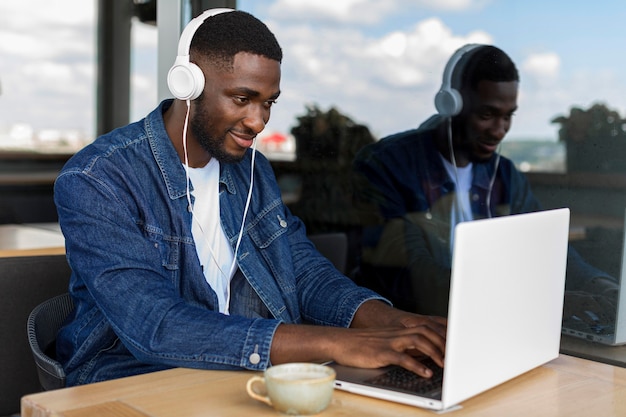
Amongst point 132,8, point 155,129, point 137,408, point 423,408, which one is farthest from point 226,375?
point 132,8

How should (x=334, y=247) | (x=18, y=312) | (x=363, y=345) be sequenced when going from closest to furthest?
(x=363, y=345)
(x=18, y=312)
(x=334, y=247)

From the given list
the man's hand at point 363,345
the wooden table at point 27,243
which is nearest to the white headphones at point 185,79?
the man's hand at point 363,345

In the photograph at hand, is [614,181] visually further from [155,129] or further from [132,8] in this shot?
[132,8]

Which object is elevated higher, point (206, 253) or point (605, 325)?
point (206, 253)

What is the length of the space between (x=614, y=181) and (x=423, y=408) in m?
1.16

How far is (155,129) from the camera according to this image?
6.24 ft

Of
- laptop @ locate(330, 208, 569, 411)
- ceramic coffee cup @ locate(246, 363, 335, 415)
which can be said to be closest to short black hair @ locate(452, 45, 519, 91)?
laptop @ locate(330, 208, 569, 411)

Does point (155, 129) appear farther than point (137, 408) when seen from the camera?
Yes

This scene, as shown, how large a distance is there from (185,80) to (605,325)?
1159 mm

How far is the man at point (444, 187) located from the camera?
2.41 m

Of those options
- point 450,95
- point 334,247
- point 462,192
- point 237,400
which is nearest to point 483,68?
point 450,95

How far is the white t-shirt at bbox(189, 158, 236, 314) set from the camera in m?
1.92

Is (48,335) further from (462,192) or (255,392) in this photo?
(462,192)

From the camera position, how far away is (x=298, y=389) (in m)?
1.20
